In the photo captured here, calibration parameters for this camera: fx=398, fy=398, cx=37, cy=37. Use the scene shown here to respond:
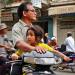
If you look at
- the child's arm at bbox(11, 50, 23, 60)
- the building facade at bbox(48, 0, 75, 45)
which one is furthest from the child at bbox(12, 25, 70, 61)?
the building facade at bbox(48, 0, 75, 45)

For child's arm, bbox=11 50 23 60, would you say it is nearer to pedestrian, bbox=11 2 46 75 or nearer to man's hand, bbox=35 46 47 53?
pedestrian, bbox=11 2 46 75

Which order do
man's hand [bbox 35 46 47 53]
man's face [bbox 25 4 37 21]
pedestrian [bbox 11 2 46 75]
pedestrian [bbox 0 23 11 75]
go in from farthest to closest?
pedestrian [bbox 0 23 11 75]
man's face [bbox 25 4 37 21]
pedestrian [bbox 11 2 46 75]
man's hand [bbox 35 46 47 53]

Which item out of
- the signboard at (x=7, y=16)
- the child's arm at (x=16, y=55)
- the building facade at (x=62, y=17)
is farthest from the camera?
the signboard at (x=7, y=16)

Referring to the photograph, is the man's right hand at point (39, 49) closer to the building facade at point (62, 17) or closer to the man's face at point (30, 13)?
the man's face at point (30, 13)

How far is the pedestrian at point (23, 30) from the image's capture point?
15.3 ft

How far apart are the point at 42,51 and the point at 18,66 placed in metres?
0.50

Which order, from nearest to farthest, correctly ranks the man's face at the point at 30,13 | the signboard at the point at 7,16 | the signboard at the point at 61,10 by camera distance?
the man's face at the point at 30,13 → the signboard at the point at 61,10 → the signboard at the point at 7,16

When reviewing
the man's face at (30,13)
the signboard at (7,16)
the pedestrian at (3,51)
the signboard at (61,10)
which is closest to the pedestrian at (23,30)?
the man's face at (30,13)

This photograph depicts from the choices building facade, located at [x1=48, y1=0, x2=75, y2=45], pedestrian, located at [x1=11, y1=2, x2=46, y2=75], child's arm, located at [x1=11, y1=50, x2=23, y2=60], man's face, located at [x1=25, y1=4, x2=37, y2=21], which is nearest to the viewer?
pedestrian, located at [x1=11, y1=2, x2=46, y2=75]

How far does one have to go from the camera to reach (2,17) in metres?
32.4

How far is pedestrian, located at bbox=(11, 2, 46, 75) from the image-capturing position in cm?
465

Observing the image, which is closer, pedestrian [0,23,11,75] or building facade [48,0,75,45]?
pedestrian [0,23,11,75]

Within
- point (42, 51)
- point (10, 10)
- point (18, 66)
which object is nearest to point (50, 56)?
point (42, 51)

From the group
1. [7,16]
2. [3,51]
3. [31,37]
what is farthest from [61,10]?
[31,37]
